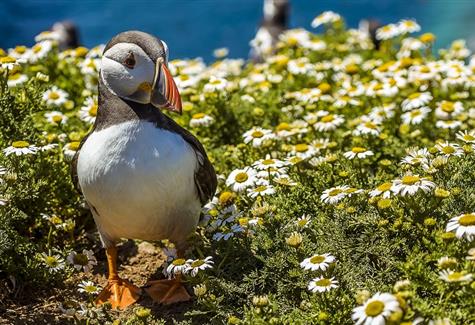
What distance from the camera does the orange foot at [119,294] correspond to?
13.1ft

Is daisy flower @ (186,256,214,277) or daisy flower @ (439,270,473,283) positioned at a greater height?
daisy flower @ (439,270,473,283)

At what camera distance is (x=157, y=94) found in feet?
11.9

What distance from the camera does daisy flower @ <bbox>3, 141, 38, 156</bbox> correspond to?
4055 mm

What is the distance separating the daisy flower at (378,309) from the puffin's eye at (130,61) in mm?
1454

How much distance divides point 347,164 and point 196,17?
52.3 feet

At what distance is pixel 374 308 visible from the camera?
2934 mm

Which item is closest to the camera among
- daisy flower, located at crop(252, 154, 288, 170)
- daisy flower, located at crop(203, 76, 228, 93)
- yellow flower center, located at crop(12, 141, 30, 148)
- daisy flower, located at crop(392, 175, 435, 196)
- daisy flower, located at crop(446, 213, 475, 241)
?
daisy flower, located at crop(446, 213, 475, 241)

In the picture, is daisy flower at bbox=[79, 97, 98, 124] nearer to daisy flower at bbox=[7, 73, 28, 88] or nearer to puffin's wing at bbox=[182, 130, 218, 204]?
daisy flower at bbox=[7, 73, 28, 88]

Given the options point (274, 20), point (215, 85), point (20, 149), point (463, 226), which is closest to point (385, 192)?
point (463, 226)

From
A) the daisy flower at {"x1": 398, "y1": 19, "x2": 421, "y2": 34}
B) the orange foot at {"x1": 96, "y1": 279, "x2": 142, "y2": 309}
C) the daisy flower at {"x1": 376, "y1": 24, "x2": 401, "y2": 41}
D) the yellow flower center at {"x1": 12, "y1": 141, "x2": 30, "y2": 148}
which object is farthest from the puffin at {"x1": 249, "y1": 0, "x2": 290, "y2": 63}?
the orange foot at {"x1": 96, "y1": 279, "x2": 142, "y2": 309}

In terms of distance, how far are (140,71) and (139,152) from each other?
0.35 metres

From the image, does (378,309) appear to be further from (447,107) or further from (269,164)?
(447,107)

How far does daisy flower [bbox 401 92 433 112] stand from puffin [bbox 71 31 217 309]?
6.23 feet

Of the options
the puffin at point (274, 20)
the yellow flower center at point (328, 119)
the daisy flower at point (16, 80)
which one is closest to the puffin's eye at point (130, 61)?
the daisy flower at point (16, 80)
